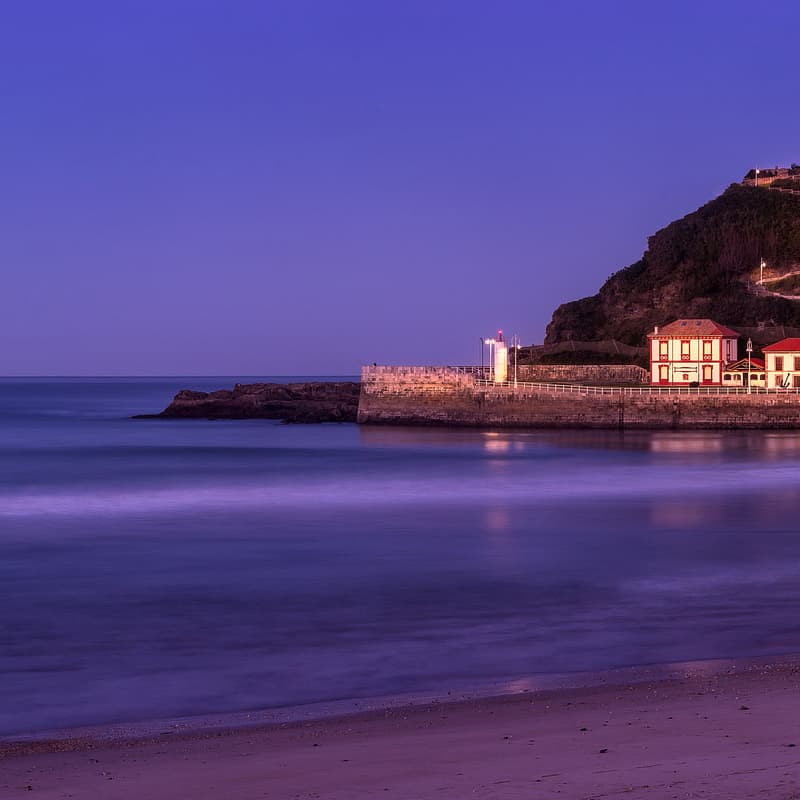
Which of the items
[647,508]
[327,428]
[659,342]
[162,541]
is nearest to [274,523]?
[162,541]

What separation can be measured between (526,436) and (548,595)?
119ft

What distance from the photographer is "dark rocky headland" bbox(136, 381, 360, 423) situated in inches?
2719

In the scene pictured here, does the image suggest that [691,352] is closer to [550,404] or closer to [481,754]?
[550,404]

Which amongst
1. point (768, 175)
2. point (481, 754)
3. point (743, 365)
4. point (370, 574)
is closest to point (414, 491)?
point (370, 574)

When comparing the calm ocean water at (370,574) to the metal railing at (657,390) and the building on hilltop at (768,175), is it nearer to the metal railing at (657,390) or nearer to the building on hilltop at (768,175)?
the metal railing at (657,390)

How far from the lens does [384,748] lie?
8.30 metres

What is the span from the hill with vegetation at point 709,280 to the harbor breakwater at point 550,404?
853 inches

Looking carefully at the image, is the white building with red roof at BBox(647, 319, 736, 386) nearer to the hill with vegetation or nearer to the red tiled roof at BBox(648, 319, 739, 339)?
the red tiled roof at BBox(648, 319, 739, 339)

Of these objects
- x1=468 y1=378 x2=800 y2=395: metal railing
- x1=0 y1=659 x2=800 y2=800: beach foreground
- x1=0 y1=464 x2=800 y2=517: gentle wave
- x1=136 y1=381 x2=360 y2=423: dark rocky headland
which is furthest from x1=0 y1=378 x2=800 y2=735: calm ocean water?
x1=136 y1=381 x2=360 y2=423: dark rocky headland

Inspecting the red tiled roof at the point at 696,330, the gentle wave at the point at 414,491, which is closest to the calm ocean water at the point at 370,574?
the gentle wave at the point at 414,491

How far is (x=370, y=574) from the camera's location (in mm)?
19422

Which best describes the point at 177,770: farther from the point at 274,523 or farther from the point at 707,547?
the point at 274,523

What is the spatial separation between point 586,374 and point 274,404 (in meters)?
20.7

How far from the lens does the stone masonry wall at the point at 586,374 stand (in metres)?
66.8
